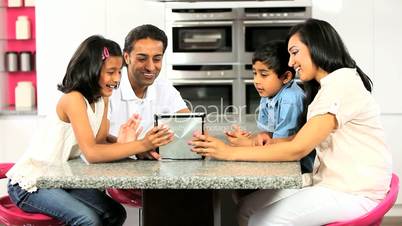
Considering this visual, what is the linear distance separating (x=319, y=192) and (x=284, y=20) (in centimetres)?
278

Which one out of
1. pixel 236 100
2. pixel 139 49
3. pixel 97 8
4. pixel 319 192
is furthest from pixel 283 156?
pixel 97 8

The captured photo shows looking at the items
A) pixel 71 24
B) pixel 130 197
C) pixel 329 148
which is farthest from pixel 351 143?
pixel 71 24

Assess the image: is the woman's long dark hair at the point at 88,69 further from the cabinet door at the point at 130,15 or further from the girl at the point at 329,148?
the cabinet door at the point at 130,15

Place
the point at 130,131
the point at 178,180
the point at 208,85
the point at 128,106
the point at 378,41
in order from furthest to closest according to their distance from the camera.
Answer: the point at 208,85
the point at 378,41
the point at 128,106
the point at 130,131
the point at 178,180

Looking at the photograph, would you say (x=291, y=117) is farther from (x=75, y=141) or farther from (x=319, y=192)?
(x=75, y=141)

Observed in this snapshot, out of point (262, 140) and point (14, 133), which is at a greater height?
point (262, 140)

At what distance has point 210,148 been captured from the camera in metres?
2.08

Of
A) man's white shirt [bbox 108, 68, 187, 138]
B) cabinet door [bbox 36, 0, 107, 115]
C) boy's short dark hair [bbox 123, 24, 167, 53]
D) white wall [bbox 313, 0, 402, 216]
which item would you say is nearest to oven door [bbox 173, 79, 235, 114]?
cabinet door [bbox 36, 0, 107, 115]

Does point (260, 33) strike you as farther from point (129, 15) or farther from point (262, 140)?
point (262, 140)

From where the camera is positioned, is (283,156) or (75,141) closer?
(283,156)

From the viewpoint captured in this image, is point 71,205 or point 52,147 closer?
point 71,205

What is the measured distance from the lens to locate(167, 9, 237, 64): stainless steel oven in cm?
461

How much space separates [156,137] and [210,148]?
0.17 metres

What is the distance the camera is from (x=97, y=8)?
15.3 feet
